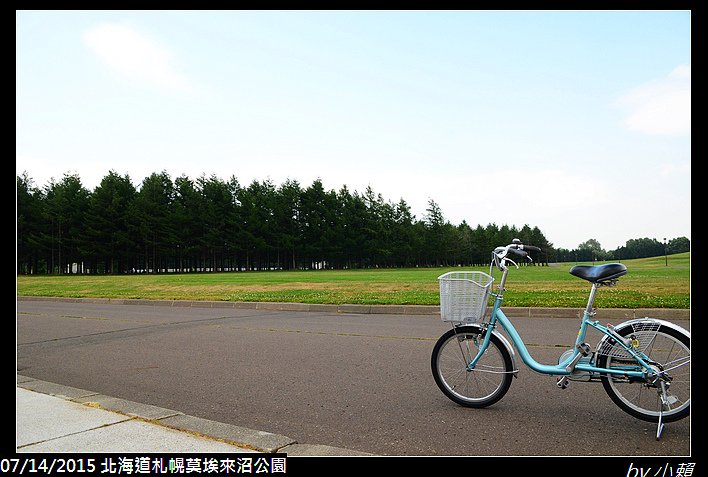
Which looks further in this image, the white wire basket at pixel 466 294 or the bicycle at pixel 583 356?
the white wire basket at pixel 466 294

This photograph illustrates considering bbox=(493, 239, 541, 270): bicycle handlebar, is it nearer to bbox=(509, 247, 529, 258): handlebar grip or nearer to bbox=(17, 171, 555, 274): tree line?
bbox=(509, 247, 529, 258): handlebar grip

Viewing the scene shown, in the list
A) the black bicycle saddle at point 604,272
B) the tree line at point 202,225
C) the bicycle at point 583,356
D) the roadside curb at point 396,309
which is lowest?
the roadside curb at point 396,309

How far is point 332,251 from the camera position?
9181 centimetres

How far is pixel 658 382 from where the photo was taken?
4.07 meters

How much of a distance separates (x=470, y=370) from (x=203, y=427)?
2411mm

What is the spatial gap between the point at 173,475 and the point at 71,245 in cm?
7977

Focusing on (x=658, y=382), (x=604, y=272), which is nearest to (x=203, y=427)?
(x=604, y=272)

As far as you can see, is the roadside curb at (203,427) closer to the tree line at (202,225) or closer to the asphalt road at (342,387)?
the asphalt road at (342,387)

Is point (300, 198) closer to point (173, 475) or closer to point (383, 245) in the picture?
point (383, 245)

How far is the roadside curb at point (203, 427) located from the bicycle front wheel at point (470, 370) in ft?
5.40

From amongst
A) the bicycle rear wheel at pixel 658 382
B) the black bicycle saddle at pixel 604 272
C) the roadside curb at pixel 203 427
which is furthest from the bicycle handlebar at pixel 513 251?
the roadside curb at pixel 203 427

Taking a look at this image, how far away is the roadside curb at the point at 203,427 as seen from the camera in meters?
3.58
